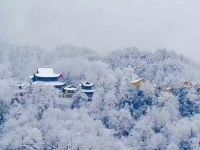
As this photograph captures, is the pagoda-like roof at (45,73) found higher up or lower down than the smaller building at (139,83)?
higher up

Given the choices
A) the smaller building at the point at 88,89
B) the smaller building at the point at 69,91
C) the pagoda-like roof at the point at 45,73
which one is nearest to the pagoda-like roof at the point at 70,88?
the smaller building at the point at 69,91

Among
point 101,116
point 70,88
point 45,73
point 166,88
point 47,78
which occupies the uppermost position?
point 45,73

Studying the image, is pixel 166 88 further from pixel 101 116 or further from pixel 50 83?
pixel 50 83

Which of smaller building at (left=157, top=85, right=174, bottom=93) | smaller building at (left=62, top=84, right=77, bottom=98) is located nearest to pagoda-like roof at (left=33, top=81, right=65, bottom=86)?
smaller building at (left=62, top=84, right=77, bottom=98)

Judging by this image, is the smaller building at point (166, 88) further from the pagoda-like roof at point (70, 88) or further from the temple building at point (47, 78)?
the temple building at point (47, 78)

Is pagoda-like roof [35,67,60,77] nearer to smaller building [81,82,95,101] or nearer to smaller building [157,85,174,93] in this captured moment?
smaller building [81,82,95,101]

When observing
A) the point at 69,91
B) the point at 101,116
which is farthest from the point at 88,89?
the point at 101,116
